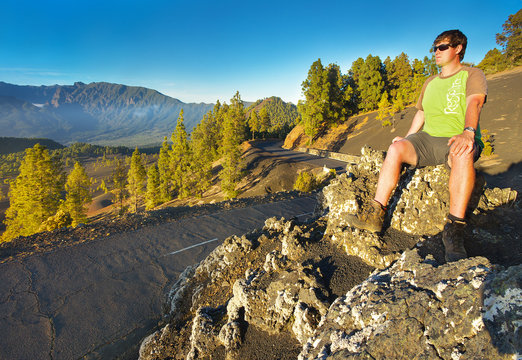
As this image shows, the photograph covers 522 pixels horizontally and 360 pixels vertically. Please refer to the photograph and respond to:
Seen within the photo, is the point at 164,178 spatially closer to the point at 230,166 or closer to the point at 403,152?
the point at 230,166

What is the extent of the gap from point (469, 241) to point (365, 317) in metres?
1.48

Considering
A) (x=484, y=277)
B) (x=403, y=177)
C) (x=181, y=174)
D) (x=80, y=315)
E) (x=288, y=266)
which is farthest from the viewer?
(x=181, y=174)

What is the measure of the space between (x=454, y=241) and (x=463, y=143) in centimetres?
85

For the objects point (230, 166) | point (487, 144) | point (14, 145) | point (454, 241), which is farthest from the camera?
point (14, 145)

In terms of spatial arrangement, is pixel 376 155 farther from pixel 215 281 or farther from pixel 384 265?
pixel 215 281

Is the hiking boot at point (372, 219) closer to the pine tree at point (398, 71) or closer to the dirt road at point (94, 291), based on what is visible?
the dirt road at point (94, 291)

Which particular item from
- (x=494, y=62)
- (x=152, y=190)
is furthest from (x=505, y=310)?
(x=494, y=62)

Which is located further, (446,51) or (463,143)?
(446,51)

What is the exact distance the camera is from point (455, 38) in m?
2.38

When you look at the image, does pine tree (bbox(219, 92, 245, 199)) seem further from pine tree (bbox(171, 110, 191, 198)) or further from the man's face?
the man's face

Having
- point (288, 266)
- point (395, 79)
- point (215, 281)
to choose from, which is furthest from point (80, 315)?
point (395, 79)

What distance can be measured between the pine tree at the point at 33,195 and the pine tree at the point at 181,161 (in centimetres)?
1117

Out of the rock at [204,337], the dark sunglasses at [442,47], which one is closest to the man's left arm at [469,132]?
the dark sunglasses at [442,47]

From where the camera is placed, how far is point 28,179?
69.4ft
